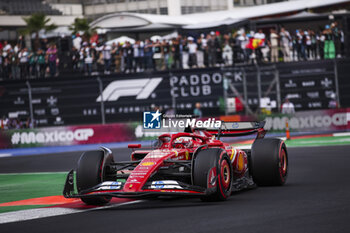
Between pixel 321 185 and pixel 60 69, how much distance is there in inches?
925

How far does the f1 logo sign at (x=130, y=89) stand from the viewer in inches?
1272

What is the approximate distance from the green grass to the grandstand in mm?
42709

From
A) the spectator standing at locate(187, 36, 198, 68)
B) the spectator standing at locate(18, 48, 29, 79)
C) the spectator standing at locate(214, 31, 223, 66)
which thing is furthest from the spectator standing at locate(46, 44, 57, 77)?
the spectator standing at locate(214, 31, 223, 66)

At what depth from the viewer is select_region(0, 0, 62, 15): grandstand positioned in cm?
5972

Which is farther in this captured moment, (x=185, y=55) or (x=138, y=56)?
(x=138, y=56)

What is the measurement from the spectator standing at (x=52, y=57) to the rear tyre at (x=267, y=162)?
22.3 m

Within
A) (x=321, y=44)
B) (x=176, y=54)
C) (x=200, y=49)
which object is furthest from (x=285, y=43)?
(x=176, y=54)

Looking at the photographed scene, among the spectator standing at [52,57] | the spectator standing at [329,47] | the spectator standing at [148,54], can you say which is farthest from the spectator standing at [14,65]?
the spectator standing at [329,47]

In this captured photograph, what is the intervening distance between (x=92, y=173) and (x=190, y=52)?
844 inches

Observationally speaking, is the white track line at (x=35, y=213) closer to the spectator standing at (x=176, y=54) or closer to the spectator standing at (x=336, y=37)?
the spectator standing at (x=176, y=54)

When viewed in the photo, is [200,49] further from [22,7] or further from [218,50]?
[22,7]

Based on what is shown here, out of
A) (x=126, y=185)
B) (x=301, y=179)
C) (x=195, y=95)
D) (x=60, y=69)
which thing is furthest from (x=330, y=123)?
(x=126, y=185)

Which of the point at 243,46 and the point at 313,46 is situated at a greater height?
the point at 243,46

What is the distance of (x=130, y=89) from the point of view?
108 ft
